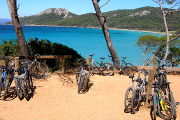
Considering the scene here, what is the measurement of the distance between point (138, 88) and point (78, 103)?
6.92 feet

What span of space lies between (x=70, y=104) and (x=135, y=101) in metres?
2.07

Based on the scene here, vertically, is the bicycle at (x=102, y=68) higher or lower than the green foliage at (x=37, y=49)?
lower

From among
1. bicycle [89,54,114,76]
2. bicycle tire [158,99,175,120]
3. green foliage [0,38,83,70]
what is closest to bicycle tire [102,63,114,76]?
bicycle [89,54,114,76]

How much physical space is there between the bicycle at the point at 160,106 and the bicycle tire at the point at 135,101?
1.81ft

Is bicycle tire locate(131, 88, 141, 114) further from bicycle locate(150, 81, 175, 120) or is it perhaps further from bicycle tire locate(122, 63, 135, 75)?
bicycle tire locate(122, 63, 135, 75)

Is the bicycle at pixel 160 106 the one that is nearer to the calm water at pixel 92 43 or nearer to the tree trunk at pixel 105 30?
the tree trunk at pixel 105 30

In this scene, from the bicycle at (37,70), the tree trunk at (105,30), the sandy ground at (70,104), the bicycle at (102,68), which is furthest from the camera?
the tree trunk at (105,30)

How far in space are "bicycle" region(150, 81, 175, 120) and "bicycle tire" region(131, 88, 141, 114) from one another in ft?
1.81

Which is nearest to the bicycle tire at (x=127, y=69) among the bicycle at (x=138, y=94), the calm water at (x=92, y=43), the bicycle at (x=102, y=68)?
the bicycle at (x=102, y=68)

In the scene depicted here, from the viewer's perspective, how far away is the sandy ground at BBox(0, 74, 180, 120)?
7391 millimetres

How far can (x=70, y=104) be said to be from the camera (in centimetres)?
855

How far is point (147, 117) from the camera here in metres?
7.36

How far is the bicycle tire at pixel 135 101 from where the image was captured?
7.55 meters

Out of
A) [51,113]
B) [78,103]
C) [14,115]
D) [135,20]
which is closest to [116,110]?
[78,103]
